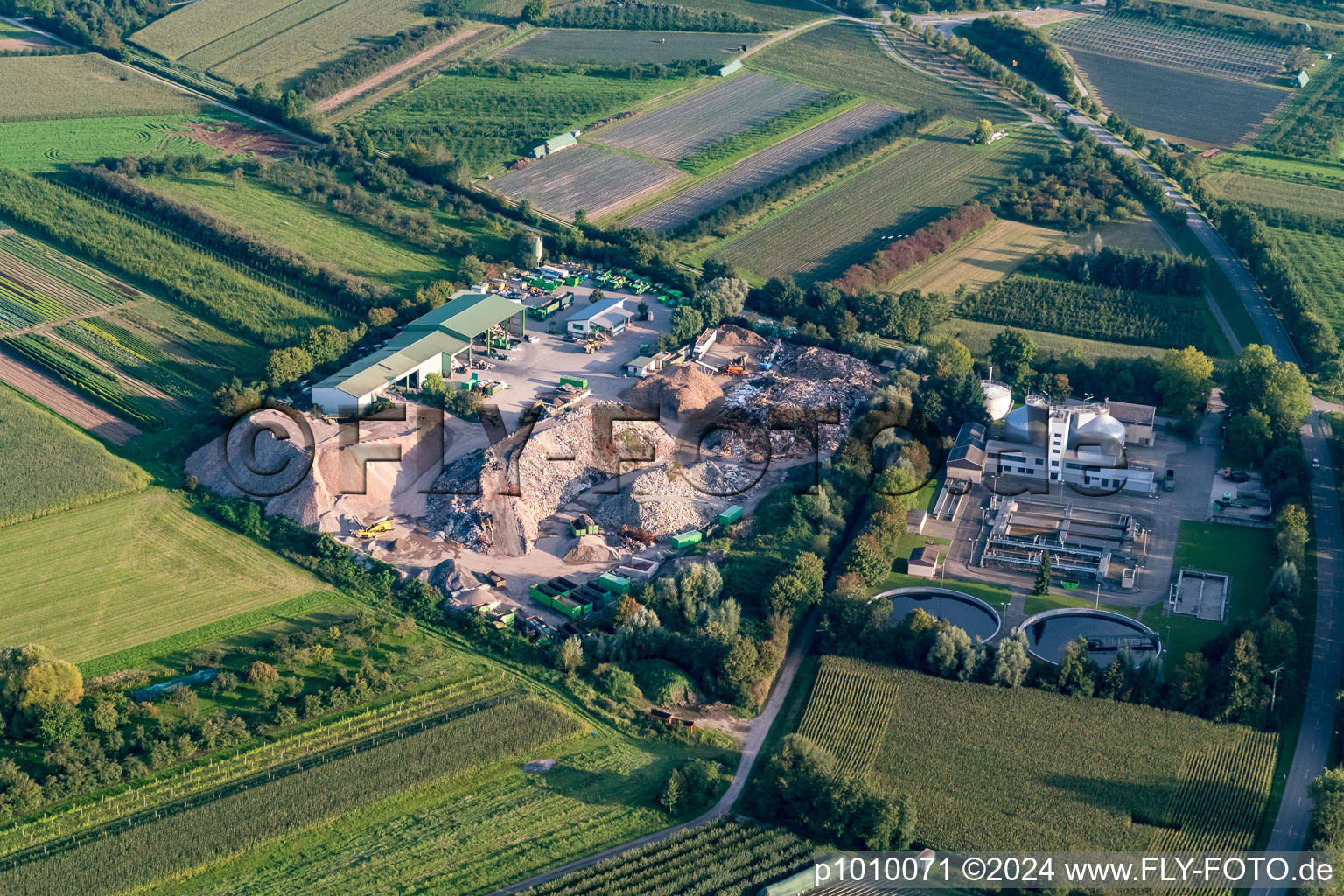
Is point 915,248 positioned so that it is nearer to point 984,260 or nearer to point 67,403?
point 984,260

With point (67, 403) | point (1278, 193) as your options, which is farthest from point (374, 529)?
point (1278, 193)

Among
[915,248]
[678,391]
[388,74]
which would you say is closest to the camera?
[678,391]

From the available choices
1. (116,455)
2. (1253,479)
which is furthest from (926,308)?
(116,455)

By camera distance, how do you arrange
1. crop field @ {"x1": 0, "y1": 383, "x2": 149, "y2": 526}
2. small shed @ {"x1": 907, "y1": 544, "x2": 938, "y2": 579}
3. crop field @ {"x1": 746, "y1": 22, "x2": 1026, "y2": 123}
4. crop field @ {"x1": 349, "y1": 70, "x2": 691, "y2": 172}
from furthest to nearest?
crop field @ {"x1": 746, "y1": 22, "x2": 1026, "y2": 123}, crop field @ {"x1": 349, "y1": 70, "x2": 691, "y2": 172}, crop field @ {"x1": 0, "y1": 383, "x2": 149, "y2": 526}, small shed @ {"x1": 907, "y1": 544, "x2": 938, "y2": 579}

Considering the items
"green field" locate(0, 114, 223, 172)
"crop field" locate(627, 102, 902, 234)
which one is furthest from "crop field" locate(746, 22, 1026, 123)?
"green field" locate(0, 114, 223, 172)

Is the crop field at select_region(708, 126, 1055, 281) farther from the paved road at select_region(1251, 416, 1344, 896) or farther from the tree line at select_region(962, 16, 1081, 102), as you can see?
the paved road at select_region(1251, 416, 1344, 896)

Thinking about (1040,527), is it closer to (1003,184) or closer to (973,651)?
(973,651)
